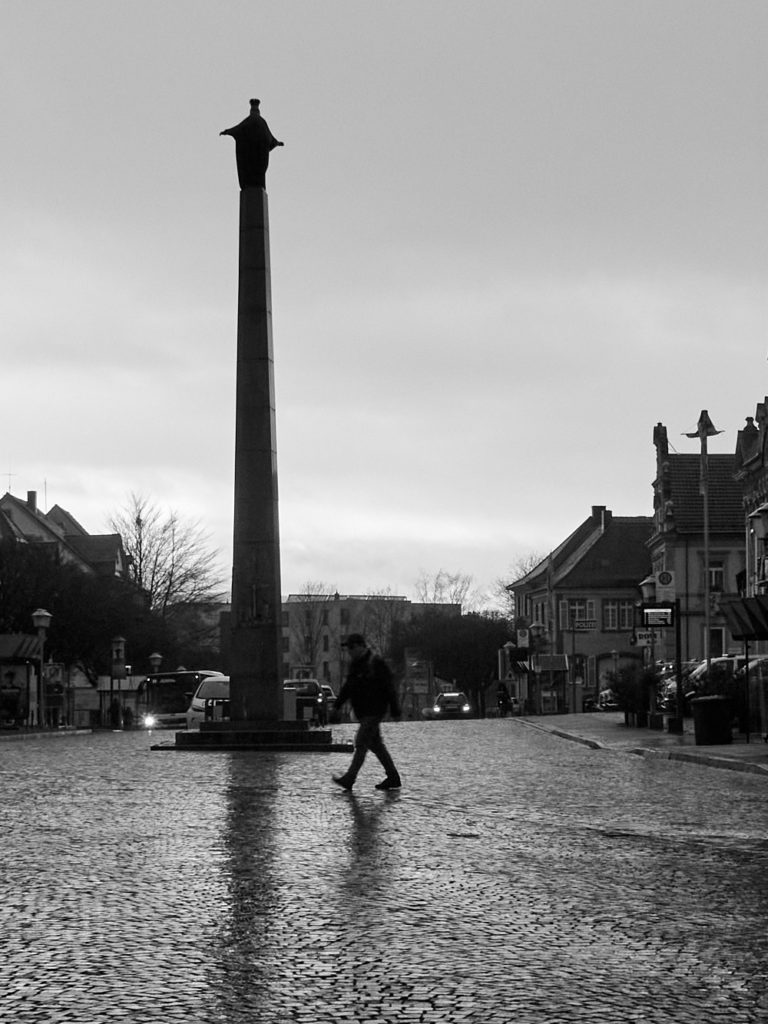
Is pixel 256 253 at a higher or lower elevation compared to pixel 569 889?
higher

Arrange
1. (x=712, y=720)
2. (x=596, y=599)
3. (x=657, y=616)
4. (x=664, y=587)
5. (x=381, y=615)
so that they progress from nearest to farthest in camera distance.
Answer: (x=712, y=720) < (x=657, y=616) < (x=664, y=587) < (x=596, y=599) < (x=381, y=615)

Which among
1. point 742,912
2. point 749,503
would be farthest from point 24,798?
point 749,503

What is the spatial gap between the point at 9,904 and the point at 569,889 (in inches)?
132

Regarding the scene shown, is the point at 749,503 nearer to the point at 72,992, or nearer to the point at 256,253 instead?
the point at 256,253

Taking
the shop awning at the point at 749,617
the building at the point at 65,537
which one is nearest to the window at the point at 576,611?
the building at the point at 65,537

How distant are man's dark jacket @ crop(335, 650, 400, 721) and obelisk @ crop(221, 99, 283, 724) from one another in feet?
46.3

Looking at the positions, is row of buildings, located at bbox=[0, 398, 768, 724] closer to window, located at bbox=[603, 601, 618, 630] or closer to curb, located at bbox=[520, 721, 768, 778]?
window, located at bbox=[603, 601, 618, 630]

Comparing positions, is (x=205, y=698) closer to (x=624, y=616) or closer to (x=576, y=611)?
(x=576, y=611)

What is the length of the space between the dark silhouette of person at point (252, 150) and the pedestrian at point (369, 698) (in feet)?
57.9

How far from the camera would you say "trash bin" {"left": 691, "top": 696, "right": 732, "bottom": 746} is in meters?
30.7

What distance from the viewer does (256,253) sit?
33656mm

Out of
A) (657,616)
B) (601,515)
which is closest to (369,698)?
(657,616)

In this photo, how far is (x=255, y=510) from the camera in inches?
1307

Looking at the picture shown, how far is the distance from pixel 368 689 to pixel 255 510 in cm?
1446
